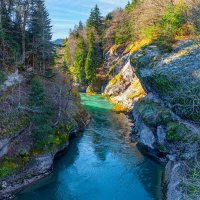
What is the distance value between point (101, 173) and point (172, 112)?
10622mm

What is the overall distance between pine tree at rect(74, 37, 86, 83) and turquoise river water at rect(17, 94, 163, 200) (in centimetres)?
3718

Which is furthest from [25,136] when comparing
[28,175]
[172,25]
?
[172,25]

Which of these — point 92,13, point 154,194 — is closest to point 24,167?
point 154,194

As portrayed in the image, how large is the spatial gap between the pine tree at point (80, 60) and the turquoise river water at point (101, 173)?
37176 mm

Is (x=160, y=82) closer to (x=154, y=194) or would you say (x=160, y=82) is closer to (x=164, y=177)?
(x=164, y=177)

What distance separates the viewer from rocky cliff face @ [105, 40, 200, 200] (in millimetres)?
24984

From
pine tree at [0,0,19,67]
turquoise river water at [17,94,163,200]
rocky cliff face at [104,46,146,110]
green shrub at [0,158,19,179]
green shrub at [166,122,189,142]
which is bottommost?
turquoise river water at [17,94,163,200]

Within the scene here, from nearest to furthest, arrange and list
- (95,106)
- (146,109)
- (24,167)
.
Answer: (24,167), (146,109), (95,106)

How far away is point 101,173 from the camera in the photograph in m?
31.1

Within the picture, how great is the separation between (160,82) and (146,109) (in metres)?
4.31

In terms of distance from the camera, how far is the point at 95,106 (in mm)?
61906

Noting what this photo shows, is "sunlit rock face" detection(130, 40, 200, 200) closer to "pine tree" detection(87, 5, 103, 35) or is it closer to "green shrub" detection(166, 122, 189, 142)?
"green shrub" detection(166, 122, 189, 142)

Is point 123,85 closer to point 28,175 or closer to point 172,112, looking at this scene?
point 172,112

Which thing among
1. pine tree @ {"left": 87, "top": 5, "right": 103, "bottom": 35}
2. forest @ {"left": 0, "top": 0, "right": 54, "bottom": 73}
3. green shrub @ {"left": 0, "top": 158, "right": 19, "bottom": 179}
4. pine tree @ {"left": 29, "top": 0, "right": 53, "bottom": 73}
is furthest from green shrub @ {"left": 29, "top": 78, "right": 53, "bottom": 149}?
pine tree @ {"left": 87, "top": 5, "right": 103, "bottom": 35}
